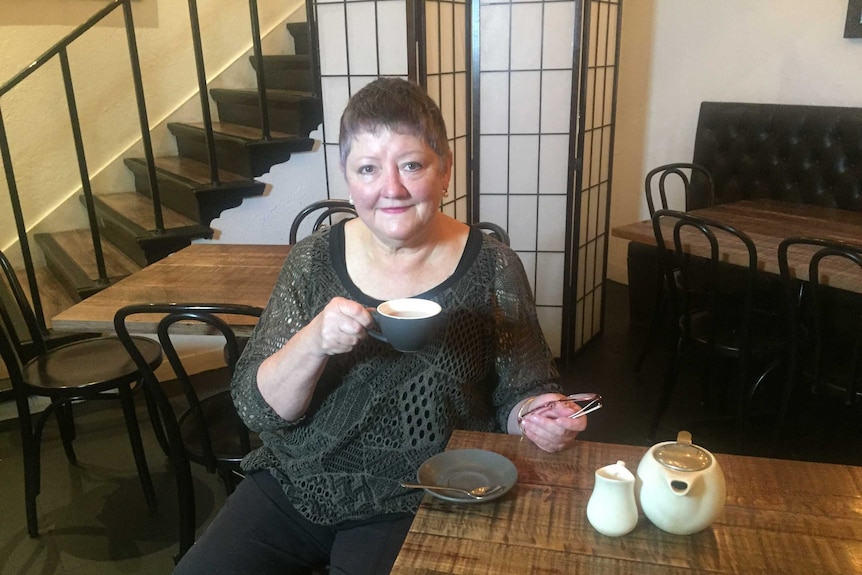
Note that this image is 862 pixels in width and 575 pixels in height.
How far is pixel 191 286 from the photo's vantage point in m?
2.02

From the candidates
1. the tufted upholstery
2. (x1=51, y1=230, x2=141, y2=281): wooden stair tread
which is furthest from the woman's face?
the tufted upholstery

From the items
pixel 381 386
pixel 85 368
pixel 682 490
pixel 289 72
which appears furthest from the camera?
pixel 289 72

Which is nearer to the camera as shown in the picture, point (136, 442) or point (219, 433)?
point (219, 433)

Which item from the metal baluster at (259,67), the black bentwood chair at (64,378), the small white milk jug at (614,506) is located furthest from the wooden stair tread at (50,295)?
the small white milk jug at (614,506)

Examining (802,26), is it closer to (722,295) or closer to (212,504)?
(722,295)

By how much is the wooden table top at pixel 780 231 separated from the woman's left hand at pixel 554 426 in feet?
4.27

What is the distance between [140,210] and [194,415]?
6.43 feet

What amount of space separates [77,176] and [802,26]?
387 cm

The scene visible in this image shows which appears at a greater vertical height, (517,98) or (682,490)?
(517,98)

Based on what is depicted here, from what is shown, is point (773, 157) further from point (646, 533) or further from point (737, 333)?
point (646, 533)

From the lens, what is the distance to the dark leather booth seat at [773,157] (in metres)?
3.19

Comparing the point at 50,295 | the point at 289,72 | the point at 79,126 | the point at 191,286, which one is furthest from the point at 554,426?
the point at 289,72

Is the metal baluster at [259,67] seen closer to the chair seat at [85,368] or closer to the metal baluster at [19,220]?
the metal baluster at [19,220]

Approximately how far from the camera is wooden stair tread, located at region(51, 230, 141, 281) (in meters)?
3.03
